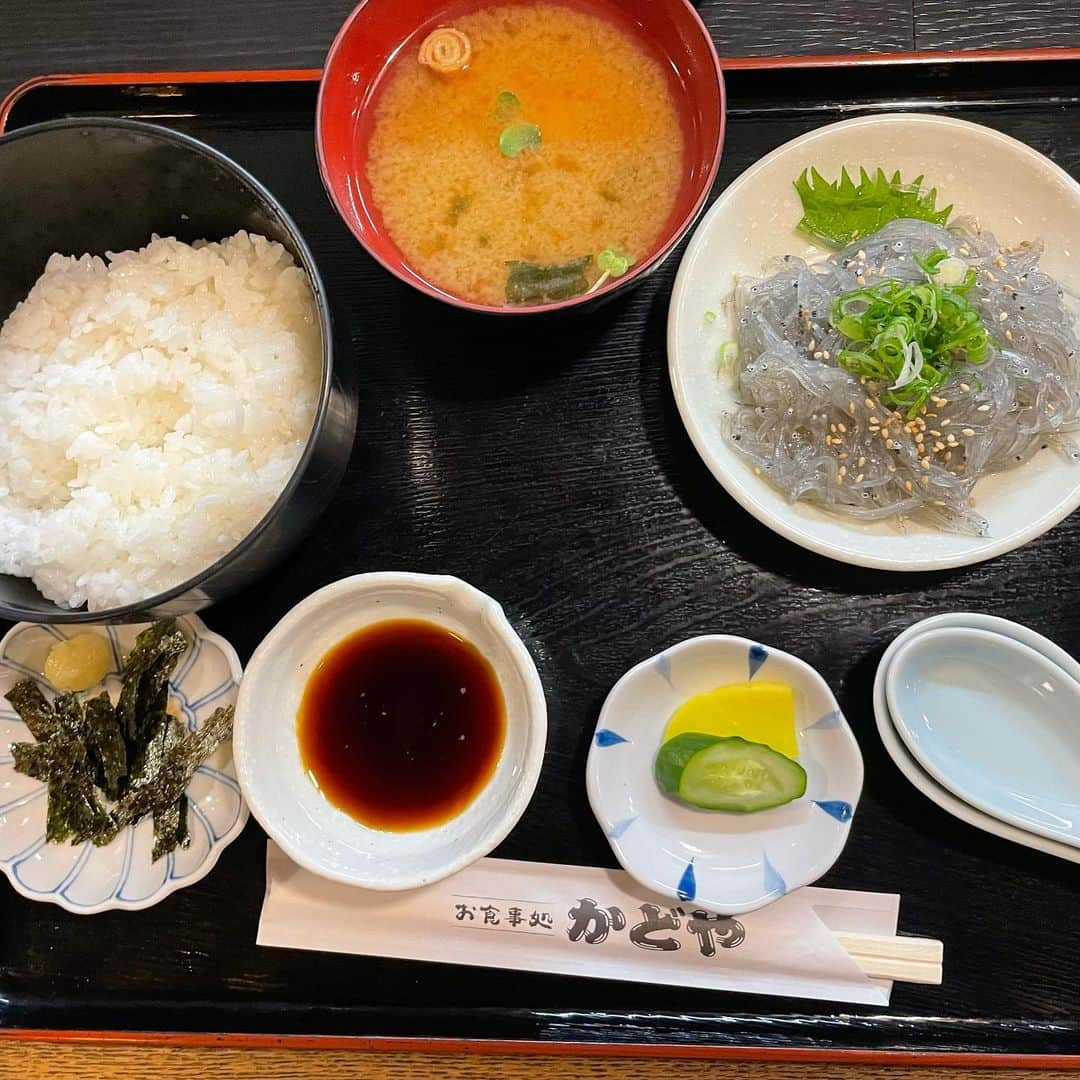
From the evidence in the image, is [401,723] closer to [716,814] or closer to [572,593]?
[572,593]

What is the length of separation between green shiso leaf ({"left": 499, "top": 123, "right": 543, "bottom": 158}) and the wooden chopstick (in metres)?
1.69

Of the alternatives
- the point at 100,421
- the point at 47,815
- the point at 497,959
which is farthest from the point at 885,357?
the point at 47,815

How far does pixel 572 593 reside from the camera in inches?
65.9

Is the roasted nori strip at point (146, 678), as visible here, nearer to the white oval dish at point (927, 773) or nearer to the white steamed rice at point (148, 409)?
the white steamed rice at point (148, 409)

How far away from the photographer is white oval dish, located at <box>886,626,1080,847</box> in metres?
1.57

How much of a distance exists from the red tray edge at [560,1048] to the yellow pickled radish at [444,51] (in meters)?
1.94

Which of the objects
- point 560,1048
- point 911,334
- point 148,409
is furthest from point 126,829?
point 911,334

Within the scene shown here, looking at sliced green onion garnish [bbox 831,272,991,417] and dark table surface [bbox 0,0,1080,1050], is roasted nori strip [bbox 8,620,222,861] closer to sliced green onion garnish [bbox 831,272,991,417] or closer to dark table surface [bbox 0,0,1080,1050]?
dark table surface [bbox 0,0,1080,1050]

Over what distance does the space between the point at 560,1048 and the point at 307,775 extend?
74 cm

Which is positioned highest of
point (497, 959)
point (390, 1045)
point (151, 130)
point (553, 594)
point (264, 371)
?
point (151, 130)

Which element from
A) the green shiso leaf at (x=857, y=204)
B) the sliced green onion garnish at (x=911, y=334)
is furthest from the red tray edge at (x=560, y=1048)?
the green shiso leaf at (x=857, y=204)

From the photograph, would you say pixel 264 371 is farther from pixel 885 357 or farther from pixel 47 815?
pixel 885 357

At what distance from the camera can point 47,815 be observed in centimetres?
159

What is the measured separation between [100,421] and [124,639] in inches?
17.8
